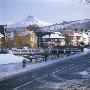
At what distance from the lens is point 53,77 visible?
763 cm

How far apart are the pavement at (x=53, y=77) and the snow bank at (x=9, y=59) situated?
9.5 inches

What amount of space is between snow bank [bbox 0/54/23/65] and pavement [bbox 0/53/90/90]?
242 mm

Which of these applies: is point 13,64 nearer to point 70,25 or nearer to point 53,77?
point 53,77

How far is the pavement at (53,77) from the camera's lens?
752 centimetres

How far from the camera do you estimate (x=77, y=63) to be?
770 cm

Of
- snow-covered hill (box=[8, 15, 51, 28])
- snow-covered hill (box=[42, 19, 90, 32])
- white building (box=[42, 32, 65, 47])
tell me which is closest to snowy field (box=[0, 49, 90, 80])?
white building (box=[42, 32, 65, 47])

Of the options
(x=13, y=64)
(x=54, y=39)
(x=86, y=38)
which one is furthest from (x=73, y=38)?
(x=13, y=64)

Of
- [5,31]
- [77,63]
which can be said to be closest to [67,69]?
[77,63]

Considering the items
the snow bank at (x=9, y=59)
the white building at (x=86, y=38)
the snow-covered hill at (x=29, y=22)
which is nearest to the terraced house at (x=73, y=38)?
the white building at (x=86, y=38)

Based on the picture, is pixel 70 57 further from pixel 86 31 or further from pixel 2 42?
pixel 2 42

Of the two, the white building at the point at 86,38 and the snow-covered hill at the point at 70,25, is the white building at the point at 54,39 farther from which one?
the white building at the point at 86,38

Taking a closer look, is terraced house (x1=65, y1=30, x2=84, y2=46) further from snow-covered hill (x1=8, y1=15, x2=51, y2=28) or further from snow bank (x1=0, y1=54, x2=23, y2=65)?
snow bank (x1=0, y1=54, x2=23, y2=65)

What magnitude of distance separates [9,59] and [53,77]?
0.76 metres

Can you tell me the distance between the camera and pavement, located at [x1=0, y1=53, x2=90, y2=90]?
7.52m
